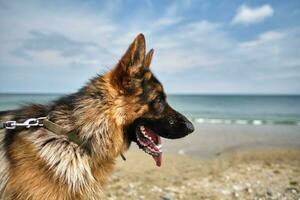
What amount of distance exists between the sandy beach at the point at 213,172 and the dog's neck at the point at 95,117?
3.15 metres

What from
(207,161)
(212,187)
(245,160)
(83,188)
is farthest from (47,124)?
(245,160)

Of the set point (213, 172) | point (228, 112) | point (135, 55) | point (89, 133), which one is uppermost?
point (135, 55)

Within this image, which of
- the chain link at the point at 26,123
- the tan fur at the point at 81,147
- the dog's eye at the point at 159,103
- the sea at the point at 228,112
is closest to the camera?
the tan fur at the point at 81,147

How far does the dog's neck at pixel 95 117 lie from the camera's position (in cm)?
364

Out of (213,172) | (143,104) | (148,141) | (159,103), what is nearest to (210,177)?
(213,172)

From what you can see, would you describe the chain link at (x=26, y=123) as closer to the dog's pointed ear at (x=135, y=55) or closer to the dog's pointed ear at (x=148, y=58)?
the dog's pointed ear at (x=135, y=55)

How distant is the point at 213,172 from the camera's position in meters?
9.09

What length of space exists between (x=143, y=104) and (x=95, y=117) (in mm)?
705

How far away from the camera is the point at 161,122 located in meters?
4.21

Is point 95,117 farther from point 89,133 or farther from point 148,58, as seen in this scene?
point 148,58

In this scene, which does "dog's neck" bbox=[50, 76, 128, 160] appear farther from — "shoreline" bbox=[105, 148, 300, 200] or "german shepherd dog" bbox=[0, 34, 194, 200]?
"shoreline" bbox=[105, 148, 300, 200]

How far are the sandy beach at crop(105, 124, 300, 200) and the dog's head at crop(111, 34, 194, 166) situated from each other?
2.71 meters

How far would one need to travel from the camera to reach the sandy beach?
6.90 m

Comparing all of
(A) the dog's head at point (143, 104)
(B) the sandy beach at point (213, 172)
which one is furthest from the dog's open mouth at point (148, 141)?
(B) the sandy beach at point (213, 172)
